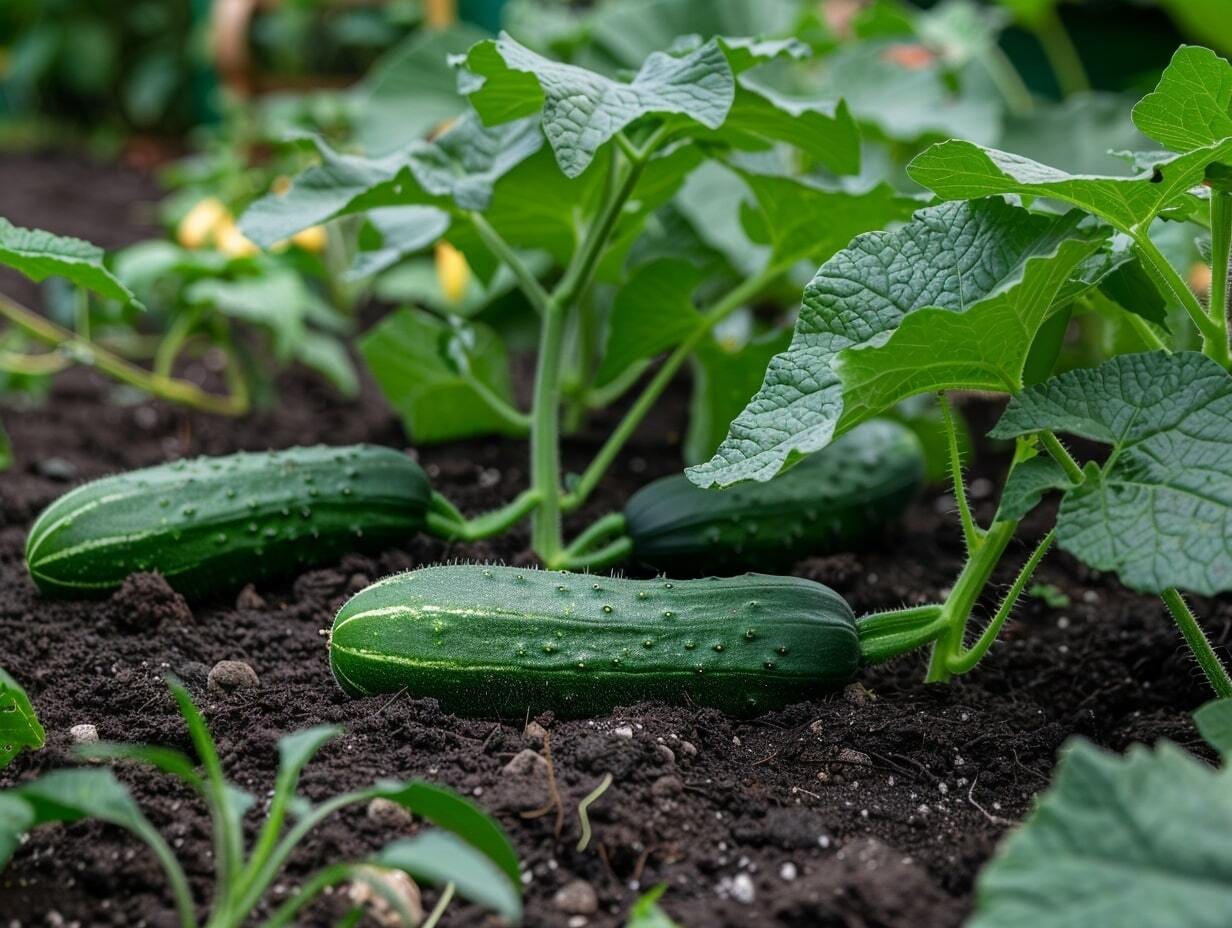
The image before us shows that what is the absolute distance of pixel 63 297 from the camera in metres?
4.18

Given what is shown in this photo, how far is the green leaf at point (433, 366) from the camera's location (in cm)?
271

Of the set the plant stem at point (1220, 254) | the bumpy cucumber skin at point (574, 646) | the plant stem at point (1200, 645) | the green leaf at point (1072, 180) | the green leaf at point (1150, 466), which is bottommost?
the bumpy cucumber skin at point (574, 646)

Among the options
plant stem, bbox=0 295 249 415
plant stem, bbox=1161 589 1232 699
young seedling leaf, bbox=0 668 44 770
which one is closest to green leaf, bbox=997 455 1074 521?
plant stem, bbox=1161 589 1232 699

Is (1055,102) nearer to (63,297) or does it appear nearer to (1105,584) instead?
(1105,584)

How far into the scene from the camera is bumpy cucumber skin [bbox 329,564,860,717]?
1.90 meters

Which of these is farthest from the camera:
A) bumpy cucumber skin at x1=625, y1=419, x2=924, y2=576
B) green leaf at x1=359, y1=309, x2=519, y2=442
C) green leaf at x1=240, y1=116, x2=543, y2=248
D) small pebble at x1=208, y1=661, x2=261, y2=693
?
green leaf at x1=359, y1=309, x2=519, y2=442

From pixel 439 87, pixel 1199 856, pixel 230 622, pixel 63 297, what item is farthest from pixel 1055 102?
pixel 1199 856

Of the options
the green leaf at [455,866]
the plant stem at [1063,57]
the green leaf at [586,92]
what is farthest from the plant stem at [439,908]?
the plant stem at [1063,57]

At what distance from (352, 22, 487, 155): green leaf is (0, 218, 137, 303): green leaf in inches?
68.6

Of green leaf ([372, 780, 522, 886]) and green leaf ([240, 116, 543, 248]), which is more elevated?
green leaf ([240, 116, 543, 248])

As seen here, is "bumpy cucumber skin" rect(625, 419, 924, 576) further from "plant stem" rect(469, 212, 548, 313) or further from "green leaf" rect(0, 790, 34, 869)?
"green leaf" rect(0, 790, 34, 869)

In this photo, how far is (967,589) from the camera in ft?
6.34

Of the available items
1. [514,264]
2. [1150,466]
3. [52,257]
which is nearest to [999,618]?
[1150,466]

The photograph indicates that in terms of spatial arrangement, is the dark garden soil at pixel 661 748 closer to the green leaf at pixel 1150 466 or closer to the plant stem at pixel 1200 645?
the plant stem at pixel 1200 645
